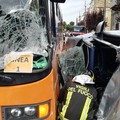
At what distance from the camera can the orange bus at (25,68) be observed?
2939 millimetres

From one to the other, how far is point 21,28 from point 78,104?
109 centimetres

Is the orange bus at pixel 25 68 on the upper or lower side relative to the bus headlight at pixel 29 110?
upper

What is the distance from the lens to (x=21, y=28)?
3416 millimetres

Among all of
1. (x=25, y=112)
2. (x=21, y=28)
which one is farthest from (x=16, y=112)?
(x=21, y=28)

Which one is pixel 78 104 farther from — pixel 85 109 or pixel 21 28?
pixel 21 28

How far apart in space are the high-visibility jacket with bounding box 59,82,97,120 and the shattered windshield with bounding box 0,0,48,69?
0.79m

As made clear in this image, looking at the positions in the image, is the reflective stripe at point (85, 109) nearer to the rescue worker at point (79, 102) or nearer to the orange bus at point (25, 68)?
the rescue worker at point (79, 102)

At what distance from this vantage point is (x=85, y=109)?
12.6 ft

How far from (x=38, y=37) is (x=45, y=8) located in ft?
1.12

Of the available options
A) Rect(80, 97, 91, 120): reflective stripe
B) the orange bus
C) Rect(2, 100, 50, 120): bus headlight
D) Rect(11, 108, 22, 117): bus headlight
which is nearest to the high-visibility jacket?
Rect(80, 97, 91, 120): reflective stripe

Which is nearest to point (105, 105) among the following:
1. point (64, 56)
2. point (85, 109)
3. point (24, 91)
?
point (85, 109)

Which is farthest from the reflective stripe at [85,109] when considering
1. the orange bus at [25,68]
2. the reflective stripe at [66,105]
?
the orange bus at [25,68]

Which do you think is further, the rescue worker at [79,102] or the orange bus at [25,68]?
the rescue worker at [79,102]

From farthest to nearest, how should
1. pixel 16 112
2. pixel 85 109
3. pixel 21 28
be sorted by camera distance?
pixel 85 109
pixel 21 28
pixel 16 112
